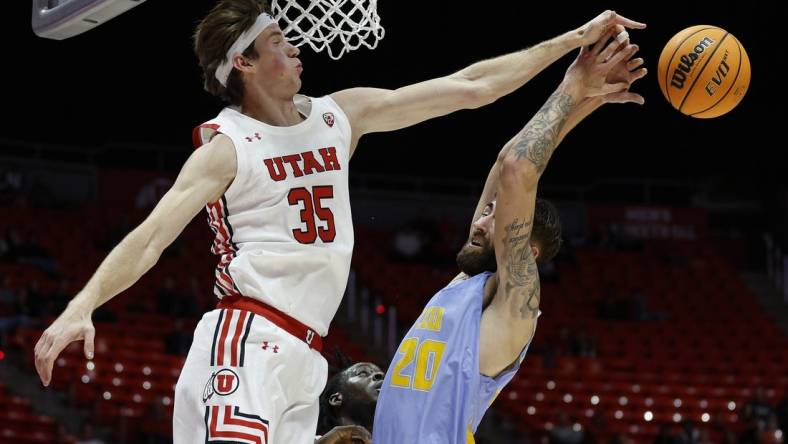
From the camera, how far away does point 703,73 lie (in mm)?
4344

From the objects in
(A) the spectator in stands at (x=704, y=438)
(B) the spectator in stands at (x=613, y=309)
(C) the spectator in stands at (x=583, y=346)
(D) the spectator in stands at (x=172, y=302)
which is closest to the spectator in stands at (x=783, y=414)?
(A) the spectator in stands at (x=704, y=438)

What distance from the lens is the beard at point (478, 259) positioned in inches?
163

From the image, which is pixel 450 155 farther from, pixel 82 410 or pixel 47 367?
pixel 47 367

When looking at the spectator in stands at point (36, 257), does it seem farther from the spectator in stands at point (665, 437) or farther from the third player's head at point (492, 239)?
the third player's head at point (492, 239)

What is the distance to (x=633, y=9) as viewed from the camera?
14180 mm

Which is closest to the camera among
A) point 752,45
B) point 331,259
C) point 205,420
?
point 205,420

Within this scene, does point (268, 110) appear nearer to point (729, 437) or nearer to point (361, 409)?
point (361, 409)

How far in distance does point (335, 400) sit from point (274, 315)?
0.97 metres

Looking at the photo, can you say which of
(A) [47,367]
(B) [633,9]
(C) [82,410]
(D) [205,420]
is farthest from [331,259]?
(B) [633,9]

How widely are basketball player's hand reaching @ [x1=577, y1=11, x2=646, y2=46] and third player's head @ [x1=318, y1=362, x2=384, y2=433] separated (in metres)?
1.53

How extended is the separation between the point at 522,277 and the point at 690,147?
56.8ft

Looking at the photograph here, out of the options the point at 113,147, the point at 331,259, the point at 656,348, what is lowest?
Result: the point at 656,348

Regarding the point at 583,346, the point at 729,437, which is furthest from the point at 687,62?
the point at 583,346

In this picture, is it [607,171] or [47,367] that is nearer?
[47,367]
